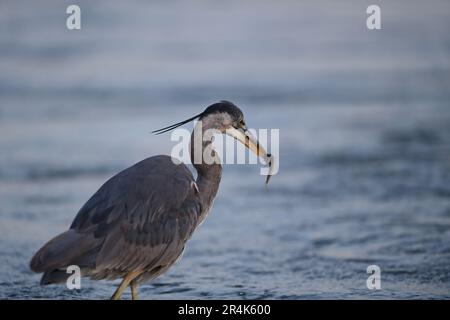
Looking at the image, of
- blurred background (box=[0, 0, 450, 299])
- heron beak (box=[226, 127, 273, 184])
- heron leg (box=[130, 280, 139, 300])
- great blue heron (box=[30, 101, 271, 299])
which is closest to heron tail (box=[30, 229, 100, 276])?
great blue heron (box=[30, 101, 271, 299])

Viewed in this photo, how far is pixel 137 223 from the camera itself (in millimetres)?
7055

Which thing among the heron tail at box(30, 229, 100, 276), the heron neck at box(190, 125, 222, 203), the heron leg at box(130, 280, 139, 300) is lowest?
the heron leg at box(130, 280, 139, 300)

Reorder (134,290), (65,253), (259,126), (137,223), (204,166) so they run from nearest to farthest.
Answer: (65,253) < (137,223) < (134,290) < (204,166) < (259,126)

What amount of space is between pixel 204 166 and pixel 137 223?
960mm

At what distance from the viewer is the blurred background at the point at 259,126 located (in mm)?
8555

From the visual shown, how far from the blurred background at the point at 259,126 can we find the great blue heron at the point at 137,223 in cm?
80

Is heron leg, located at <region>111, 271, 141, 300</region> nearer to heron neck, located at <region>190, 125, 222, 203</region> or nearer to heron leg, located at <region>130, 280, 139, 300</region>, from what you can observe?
heron leg, located at <region>130, 280, 139, 300</region>

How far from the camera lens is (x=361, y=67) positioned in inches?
661

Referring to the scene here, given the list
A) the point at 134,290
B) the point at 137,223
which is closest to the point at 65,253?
the point at 137,223

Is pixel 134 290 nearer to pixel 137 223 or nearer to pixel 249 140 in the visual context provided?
pixel 137 223

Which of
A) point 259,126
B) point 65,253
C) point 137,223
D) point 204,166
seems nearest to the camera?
point 65,253

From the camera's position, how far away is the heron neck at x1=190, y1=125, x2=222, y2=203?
25.1 ft
